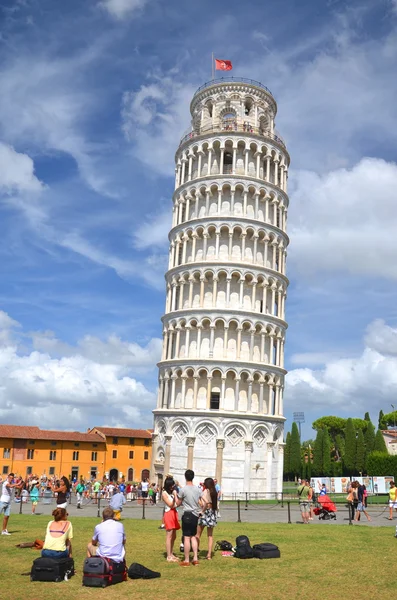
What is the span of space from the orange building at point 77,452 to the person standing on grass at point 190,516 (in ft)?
225

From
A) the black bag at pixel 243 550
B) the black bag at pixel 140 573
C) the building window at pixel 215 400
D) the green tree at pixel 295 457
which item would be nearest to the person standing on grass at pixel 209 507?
the black bag at pixel 243 550

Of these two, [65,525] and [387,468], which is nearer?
[65,525]

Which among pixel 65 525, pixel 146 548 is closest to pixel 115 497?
pixel 146 548

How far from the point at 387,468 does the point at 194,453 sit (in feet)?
92.7

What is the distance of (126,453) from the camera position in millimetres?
92812

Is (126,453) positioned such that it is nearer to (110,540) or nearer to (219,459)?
(219,459)

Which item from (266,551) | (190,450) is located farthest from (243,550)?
(190,450)

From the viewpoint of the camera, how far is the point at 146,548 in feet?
55.7

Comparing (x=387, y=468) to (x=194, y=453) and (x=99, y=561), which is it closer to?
(x=194, y=453)

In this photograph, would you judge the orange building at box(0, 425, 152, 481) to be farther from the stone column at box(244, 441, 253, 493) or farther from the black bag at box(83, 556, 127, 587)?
the black bag at box(83, 556, 127, 587)

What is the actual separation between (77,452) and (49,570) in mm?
79847

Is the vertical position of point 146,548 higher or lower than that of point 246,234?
lower

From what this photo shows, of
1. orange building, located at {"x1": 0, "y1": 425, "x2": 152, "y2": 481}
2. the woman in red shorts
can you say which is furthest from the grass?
orange building, located at {"x1": 0, "y1": 425, "x2": 152, "y2": 481}

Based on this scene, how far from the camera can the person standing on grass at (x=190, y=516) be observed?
13922mm
